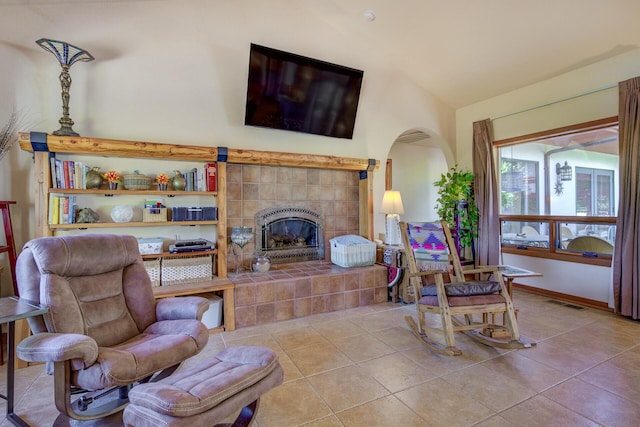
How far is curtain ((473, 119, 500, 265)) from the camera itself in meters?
4.48

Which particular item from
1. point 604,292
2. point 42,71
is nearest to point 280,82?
point 42,71

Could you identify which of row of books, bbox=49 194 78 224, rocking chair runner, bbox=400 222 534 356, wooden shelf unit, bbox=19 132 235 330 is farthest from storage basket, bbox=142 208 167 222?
rocking chair runner, bbox=400 222 534 356

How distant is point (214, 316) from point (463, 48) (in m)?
4.18

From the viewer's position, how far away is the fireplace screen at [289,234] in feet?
12.7

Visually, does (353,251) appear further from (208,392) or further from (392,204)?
(208,392)

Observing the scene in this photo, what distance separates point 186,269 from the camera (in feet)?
10.1

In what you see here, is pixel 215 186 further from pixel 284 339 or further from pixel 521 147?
pixel 521 147

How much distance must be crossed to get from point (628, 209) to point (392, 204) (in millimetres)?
2383

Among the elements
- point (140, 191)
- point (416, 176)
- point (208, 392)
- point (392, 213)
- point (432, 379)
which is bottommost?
point (432, 379)

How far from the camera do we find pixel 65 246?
6.25 feet

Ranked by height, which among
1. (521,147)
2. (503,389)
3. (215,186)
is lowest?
(503,389)

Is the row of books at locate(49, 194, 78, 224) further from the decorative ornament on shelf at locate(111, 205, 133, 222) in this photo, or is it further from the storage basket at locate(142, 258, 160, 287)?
the storage basket at locate(142, 258, 160, 287)

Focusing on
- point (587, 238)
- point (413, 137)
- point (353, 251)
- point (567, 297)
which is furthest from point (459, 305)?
point (413, 137)

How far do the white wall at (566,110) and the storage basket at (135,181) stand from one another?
4.65m
